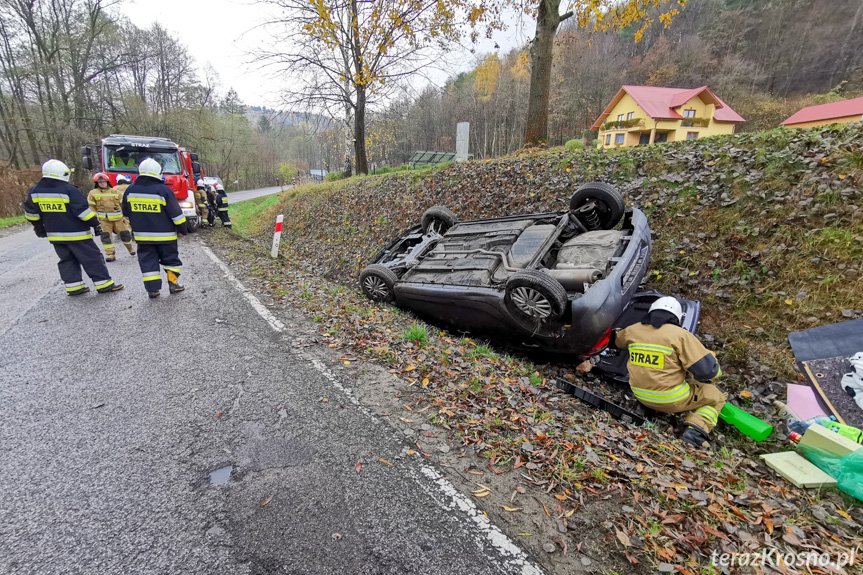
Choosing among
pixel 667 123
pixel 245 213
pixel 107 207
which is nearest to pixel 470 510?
pixel 107 207

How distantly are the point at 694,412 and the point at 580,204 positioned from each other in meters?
3.23

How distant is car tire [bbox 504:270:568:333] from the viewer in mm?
3631

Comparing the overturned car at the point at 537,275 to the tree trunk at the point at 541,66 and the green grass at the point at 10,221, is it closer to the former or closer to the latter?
the tree trunk at the point at 541,66

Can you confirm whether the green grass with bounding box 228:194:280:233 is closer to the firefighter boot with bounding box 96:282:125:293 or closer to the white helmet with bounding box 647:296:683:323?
the firefighter boot with bounding box 96:282:125:293

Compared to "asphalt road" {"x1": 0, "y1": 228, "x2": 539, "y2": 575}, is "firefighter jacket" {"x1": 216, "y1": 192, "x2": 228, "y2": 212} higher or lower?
higher

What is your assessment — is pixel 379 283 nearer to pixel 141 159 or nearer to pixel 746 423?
pixel 746 423

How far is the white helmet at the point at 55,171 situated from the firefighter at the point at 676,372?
25.2ft

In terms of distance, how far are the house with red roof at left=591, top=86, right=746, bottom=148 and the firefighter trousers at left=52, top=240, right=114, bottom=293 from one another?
2685 cm

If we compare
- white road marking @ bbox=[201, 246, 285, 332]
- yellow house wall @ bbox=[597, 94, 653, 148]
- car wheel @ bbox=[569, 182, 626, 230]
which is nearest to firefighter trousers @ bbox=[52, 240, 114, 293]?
white road marking @ bbox=[201, 246, 285, 332]

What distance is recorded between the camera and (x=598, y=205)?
17.5 feet

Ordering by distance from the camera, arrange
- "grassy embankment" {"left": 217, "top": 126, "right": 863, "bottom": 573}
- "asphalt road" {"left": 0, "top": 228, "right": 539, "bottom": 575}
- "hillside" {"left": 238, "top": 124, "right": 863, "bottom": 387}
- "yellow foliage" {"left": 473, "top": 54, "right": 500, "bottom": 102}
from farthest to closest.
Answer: "yellow foliage" {"left": 473, "top": 54, "right": 500, "bottom": 102}, "hillside" {"left": 238, "top": 124, "right": 863, "bottom": 387}, "grassy embankment" {"left": 217, "top": 126, "right": 863, "bottom": 573}, "asphalt road" {"left": 0, "top": 228, "right": 539, "bottom": 575}

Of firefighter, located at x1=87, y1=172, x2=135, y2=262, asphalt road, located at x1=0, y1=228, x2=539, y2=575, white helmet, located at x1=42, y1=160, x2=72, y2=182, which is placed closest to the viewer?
asphalt road, located at x1=0, y1=228, x2=539, y2=575

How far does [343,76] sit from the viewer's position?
41.9 ft

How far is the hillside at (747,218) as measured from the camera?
13.2 feet
